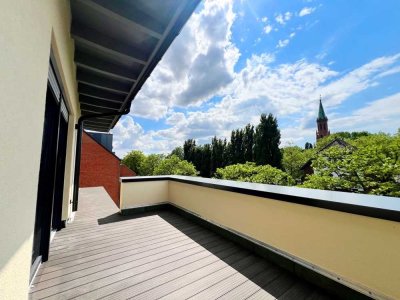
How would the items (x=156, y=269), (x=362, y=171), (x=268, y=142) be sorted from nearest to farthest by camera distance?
(x=156, y=269) → (x=362, y=171) → (x=268, y=142)

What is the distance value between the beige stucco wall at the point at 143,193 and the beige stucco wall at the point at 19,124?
3.07m

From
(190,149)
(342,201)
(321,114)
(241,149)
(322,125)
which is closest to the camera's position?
(342,201)

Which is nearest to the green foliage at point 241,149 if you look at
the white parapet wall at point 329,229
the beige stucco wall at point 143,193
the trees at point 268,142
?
the trees at point 268,142

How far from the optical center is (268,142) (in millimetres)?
20422

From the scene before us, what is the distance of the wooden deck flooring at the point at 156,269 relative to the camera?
5.54ft

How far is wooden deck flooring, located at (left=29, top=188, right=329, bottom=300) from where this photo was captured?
1689mm

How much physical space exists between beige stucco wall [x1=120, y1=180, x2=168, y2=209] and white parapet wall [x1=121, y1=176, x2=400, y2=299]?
194cm

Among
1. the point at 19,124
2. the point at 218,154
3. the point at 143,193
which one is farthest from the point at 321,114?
the point at 19,124

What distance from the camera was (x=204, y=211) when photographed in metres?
3.43

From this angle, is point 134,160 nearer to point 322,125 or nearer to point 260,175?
point 260,175

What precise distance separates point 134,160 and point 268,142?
2111 cm

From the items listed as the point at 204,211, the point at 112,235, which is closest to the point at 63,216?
the point at 112,235

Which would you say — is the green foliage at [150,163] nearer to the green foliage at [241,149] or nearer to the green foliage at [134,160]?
the green foliage at [134,160]

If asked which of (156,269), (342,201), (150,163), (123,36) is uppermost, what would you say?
(123,36)
